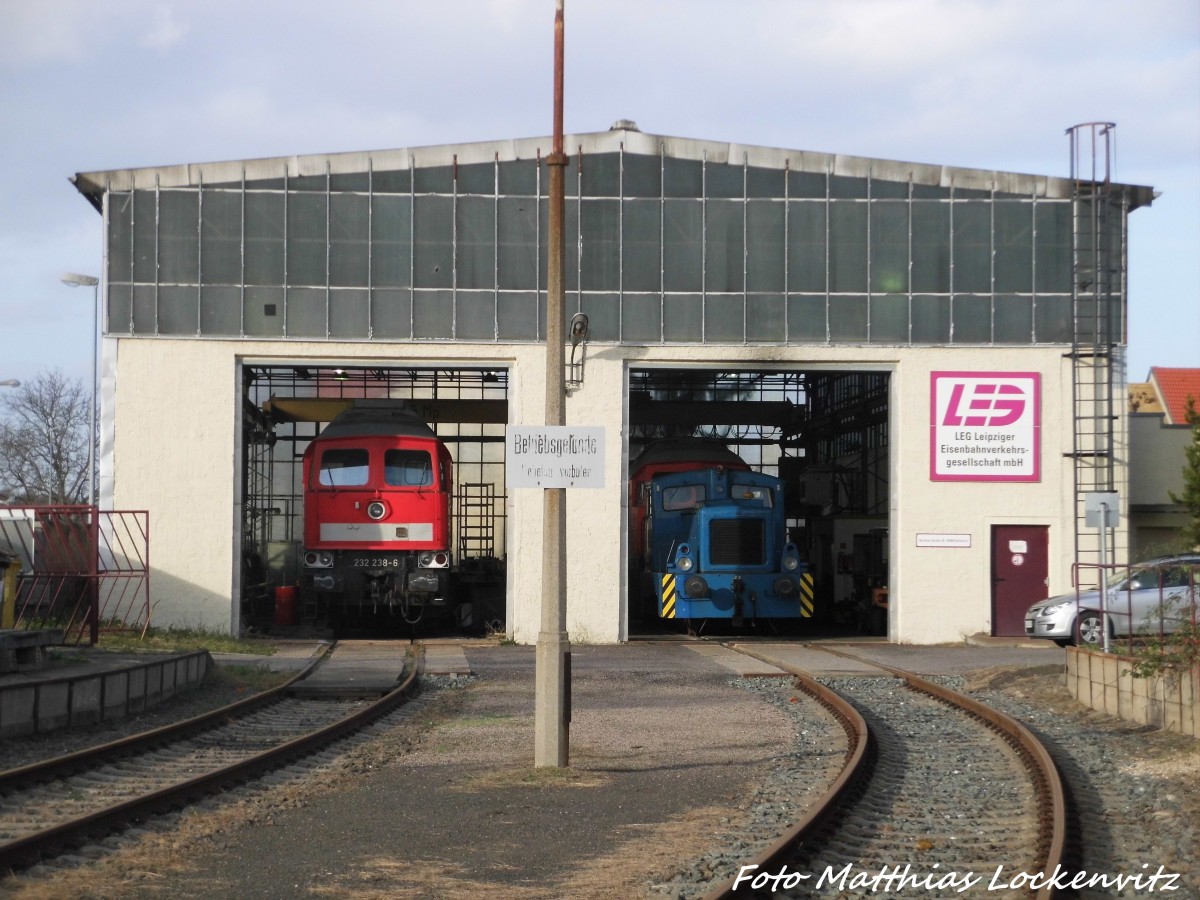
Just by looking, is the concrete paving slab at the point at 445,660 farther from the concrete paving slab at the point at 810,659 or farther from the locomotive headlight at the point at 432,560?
the concrete paving slab at the point at 810,659

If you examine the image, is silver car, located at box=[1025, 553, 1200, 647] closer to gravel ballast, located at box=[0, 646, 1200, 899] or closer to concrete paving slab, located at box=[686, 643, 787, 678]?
gravel ballast, located at box=[0, 646, 1200, 899]

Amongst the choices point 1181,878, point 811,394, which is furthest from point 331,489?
point 1181,878

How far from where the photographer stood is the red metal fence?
19.7 meters

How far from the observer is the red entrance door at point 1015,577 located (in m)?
25.3

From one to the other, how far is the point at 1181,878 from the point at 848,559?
79.2 ft

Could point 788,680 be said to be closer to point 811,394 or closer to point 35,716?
point 35,716

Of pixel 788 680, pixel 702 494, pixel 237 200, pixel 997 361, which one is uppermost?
pixel 237 200

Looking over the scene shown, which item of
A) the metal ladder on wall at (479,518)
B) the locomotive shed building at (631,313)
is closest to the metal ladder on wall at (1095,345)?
the locomotive shed building at (631,313)

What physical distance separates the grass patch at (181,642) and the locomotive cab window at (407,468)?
370 cm

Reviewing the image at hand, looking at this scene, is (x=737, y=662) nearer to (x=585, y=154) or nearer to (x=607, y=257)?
(x=607, y=257)

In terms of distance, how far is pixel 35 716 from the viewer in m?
12.4

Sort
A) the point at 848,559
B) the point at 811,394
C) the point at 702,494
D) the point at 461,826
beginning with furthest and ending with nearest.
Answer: the point at 811,394, the point at 848,559, the point at 702,494, the point at 461,826

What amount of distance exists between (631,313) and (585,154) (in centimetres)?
307

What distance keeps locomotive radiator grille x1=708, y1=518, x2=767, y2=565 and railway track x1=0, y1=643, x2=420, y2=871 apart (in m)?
11.2
